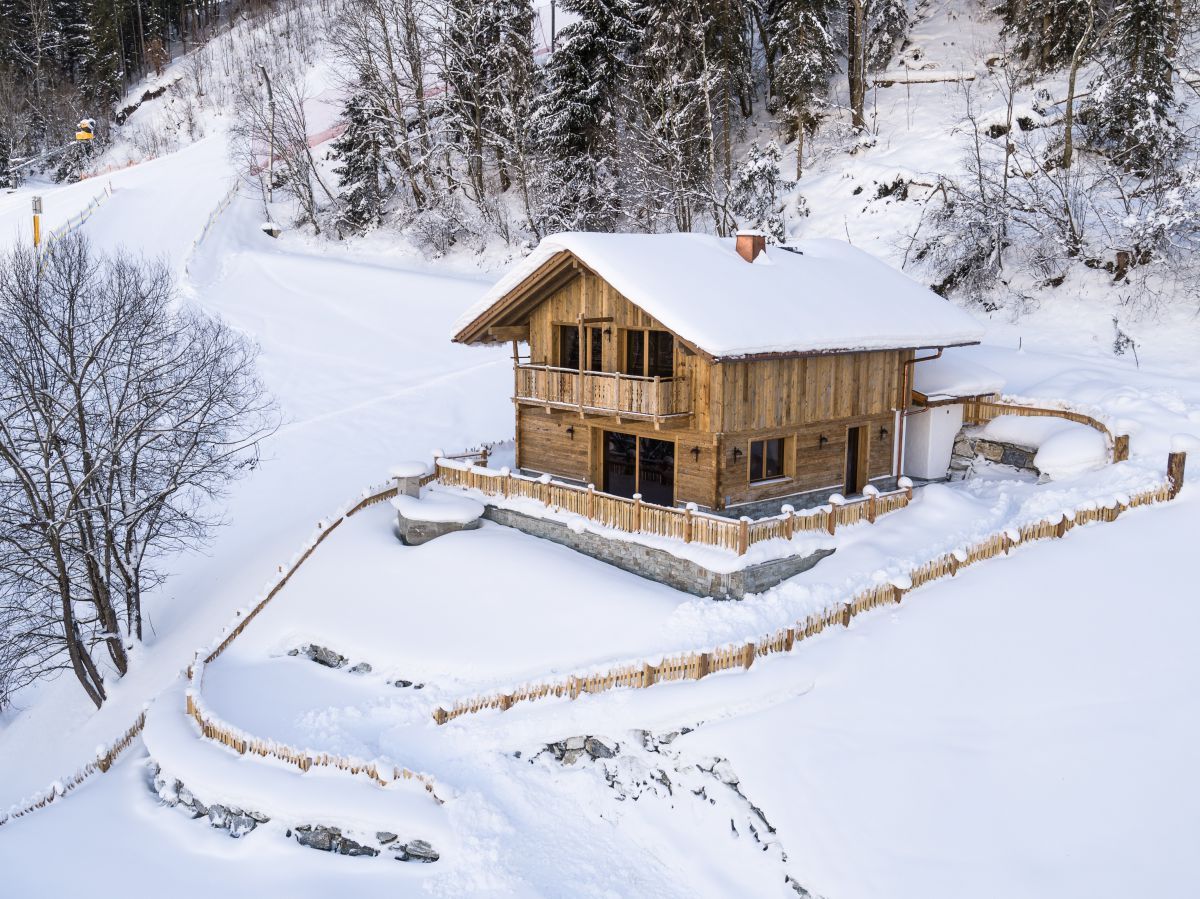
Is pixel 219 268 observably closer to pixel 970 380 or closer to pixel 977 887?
pixel 970 380

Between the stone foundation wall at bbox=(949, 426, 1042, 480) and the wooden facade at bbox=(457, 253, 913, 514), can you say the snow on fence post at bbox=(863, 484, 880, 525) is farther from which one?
the stone foundation wall at bbox=(949, 426, 1042, 480)

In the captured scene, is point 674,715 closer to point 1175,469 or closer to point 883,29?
point 1175,469

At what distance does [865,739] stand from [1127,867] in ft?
11.4

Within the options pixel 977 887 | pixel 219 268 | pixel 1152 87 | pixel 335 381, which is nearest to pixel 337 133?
pixel 219 268

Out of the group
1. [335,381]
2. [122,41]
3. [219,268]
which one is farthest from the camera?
[122,41]

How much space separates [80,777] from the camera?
1652 cm

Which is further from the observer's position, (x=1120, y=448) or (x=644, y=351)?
(x=1120, y=448)

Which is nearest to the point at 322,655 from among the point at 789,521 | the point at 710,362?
the point at 789,521

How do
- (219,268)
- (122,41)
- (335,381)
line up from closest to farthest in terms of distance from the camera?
(335,381)
(219,268)
(122,41)

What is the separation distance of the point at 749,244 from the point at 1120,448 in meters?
9.73

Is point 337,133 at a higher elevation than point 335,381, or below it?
higher

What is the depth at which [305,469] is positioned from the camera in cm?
2961

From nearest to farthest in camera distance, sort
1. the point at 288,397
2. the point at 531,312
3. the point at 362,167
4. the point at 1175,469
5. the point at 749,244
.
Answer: the point at 1175,469 → the point at 749,244 → the point at 531,312 → the point at 288,397 → the point at 362,167

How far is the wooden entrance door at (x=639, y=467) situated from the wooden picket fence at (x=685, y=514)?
223 centimetres
